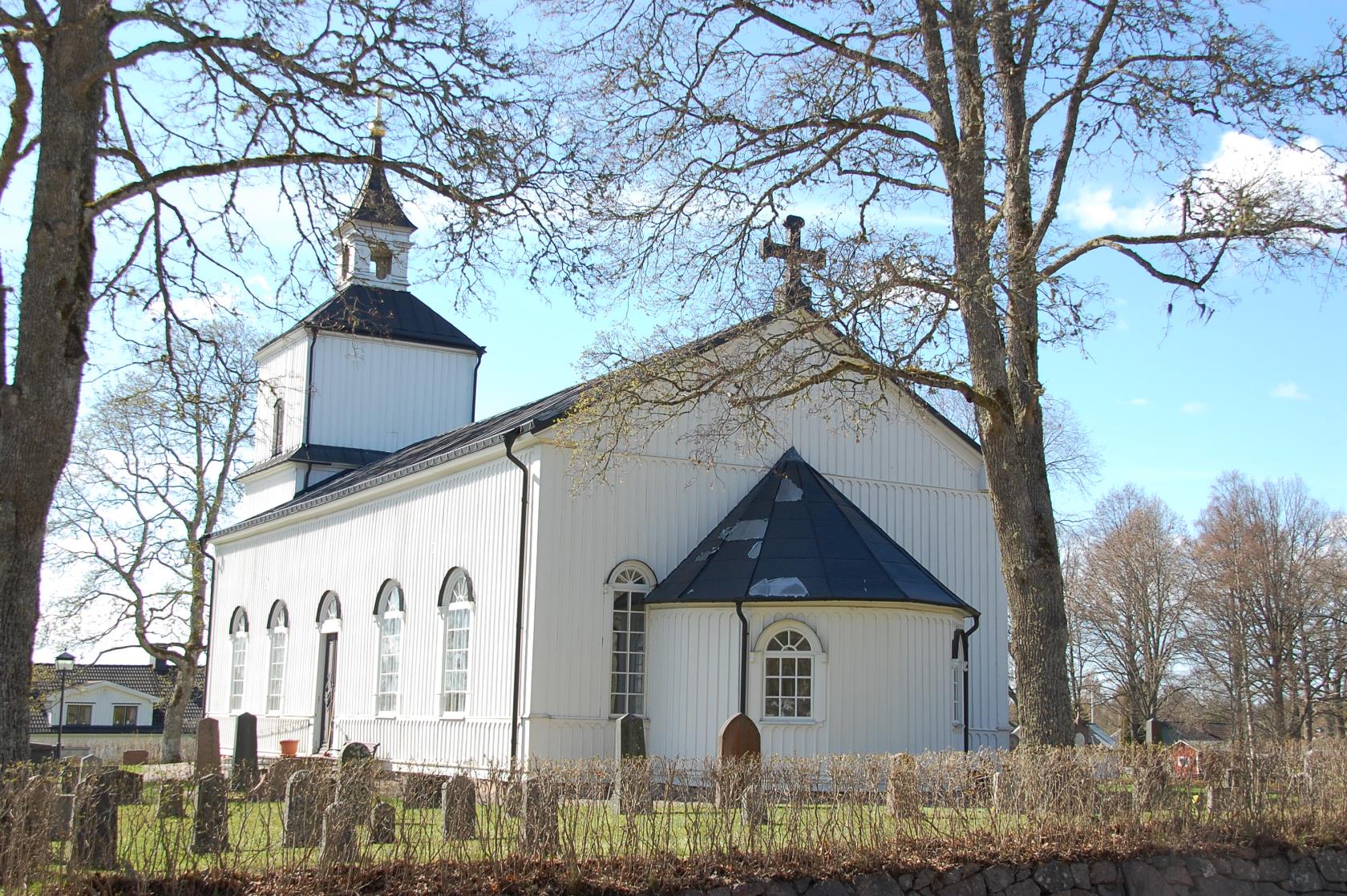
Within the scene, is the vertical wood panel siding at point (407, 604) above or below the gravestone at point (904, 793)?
above

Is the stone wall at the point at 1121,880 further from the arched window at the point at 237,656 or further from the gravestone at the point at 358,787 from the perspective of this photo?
the arched window at the point at 237,656

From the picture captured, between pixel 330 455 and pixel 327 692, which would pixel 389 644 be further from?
pixel 330 455

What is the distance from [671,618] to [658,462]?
241 centimetres

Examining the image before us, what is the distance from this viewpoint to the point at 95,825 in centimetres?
930

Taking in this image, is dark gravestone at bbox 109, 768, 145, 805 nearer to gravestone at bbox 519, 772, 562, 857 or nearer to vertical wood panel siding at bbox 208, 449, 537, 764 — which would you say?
gravestone at bbox 519, 772, 562, 857

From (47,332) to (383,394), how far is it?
792 inches

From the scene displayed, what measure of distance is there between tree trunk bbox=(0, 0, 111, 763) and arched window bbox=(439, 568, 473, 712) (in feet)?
31.5

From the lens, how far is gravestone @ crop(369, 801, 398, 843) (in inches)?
386

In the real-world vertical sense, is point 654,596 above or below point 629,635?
above

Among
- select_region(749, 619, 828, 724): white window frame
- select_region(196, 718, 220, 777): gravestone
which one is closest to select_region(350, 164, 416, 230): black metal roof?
select_region(749, 619, 828, 724): white window frame

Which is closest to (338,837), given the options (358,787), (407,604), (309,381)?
(358,787)

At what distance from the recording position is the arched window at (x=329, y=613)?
24641 mm

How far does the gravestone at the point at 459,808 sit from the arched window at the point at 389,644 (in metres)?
11.5

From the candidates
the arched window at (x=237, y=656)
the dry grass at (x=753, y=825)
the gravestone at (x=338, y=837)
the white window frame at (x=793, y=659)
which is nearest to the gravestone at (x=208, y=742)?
the dry grass at (x=753, y=825)
